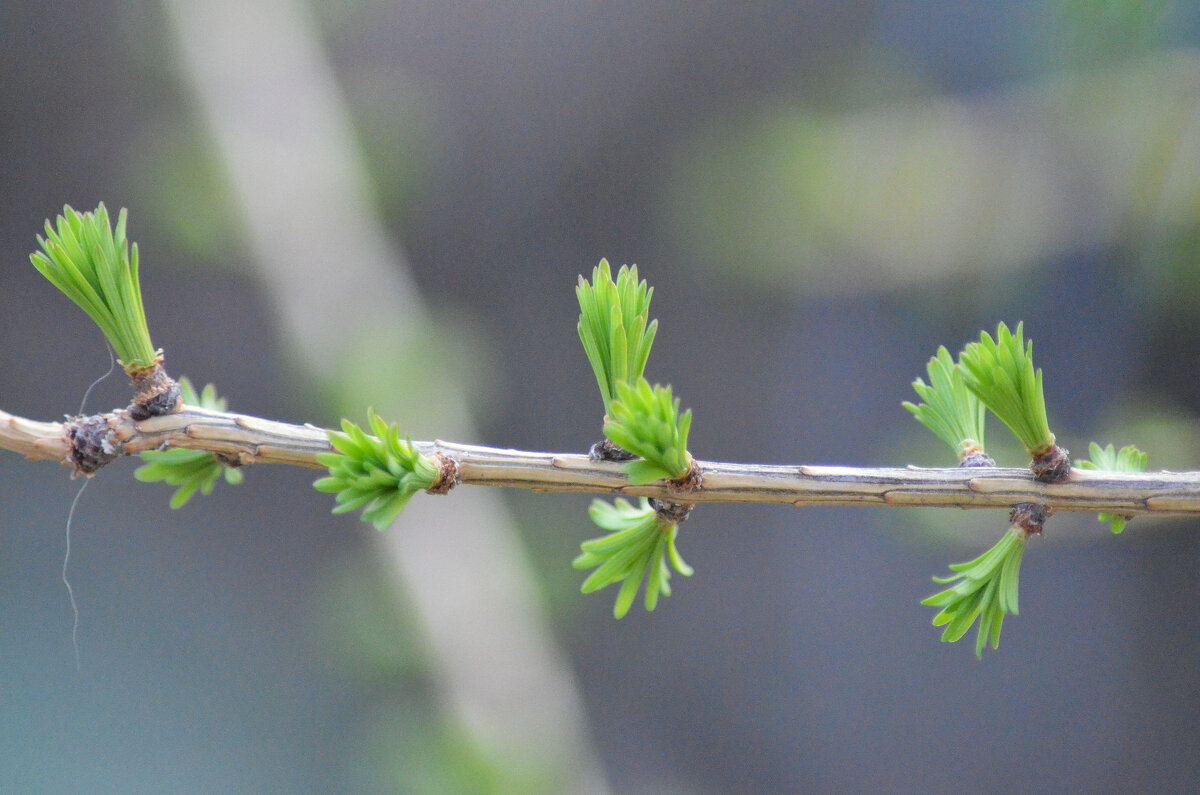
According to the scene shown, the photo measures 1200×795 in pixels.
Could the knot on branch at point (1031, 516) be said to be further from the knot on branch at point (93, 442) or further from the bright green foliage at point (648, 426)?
the knot on branch at point (93, 442)

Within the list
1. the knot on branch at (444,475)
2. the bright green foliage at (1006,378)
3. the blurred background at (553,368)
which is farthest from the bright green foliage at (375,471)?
the blurred background at (553,368)

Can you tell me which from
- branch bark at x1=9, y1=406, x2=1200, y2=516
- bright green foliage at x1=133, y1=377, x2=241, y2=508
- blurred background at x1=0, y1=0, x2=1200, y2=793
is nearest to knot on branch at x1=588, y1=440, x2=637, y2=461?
branch bark at x1=9, y1=406, x2=1200, y2=516

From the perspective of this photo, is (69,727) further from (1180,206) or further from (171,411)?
(1180,206)

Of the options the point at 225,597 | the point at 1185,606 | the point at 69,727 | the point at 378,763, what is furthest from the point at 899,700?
the point at 69,727

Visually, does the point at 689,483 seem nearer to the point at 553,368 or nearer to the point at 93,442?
the point at 93,442

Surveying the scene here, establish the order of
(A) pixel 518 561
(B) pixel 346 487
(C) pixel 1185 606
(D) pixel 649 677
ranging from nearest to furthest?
(B) pixel 346 487 < (C) pixel 1185 606 < (A) pixel 518 561 < (D) pixel 649 677
